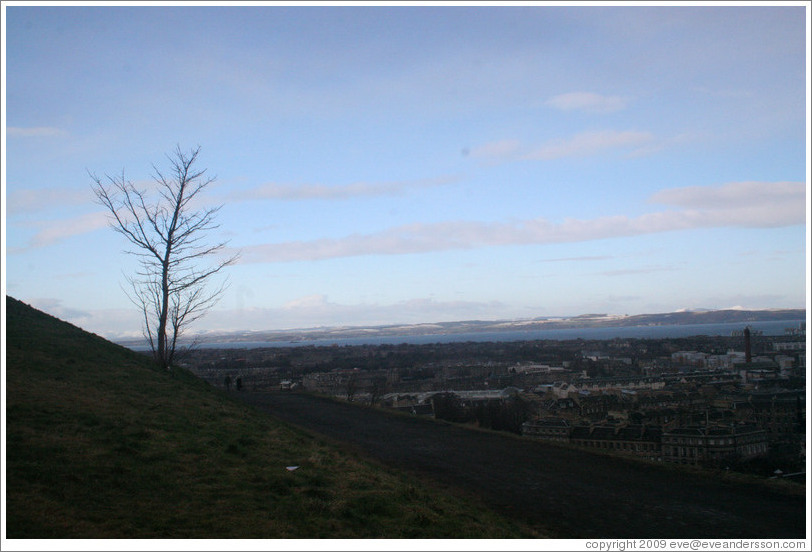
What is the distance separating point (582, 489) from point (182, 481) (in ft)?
17.5

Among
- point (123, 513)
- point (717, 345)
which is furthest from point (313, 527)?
point (717, 345)

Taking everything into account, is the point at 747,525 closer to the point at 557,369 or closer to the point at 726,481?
the point at 726,481

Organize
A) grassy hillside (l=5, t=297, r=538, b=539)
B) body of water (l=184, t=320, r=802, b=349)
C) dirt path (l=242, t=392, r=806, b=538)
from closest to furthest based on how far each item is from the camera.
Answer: grassy hillside (l=5, t=297, r=538, b=539) → dirt path (l=242, t=392, r=806, b=538) → body of water (l=184, t=320, r=802, b=349)

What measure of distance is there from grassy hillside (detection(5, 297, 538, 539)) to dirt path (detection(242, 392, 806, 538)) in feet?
2.47

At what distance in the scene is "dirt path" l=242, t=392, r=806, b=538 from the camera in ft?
22.4

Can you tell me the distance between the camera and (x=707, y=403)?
13.4 metres

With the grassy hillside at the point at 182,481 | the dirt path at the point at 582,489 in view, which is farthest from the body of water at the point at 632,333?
the grassy hillside at the point at 182,481

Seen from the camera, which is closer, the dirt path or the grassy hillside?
the grassy hillside

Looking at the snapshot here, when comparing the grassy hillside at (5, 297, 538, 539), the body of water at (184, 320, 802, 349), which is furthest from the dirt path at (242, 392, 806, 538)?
the body of water at (184, 320, 802, 349)

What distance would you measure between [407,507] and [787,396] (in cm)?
978

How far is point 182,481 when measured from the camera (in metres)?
6.72

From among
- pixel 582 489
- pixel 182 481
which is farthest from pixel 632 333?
pixel 182 481

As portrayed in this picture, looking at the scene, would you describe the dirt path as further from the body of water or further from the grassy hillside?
the body of water

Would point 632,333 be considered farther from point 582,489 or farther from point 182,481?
point 182,481
